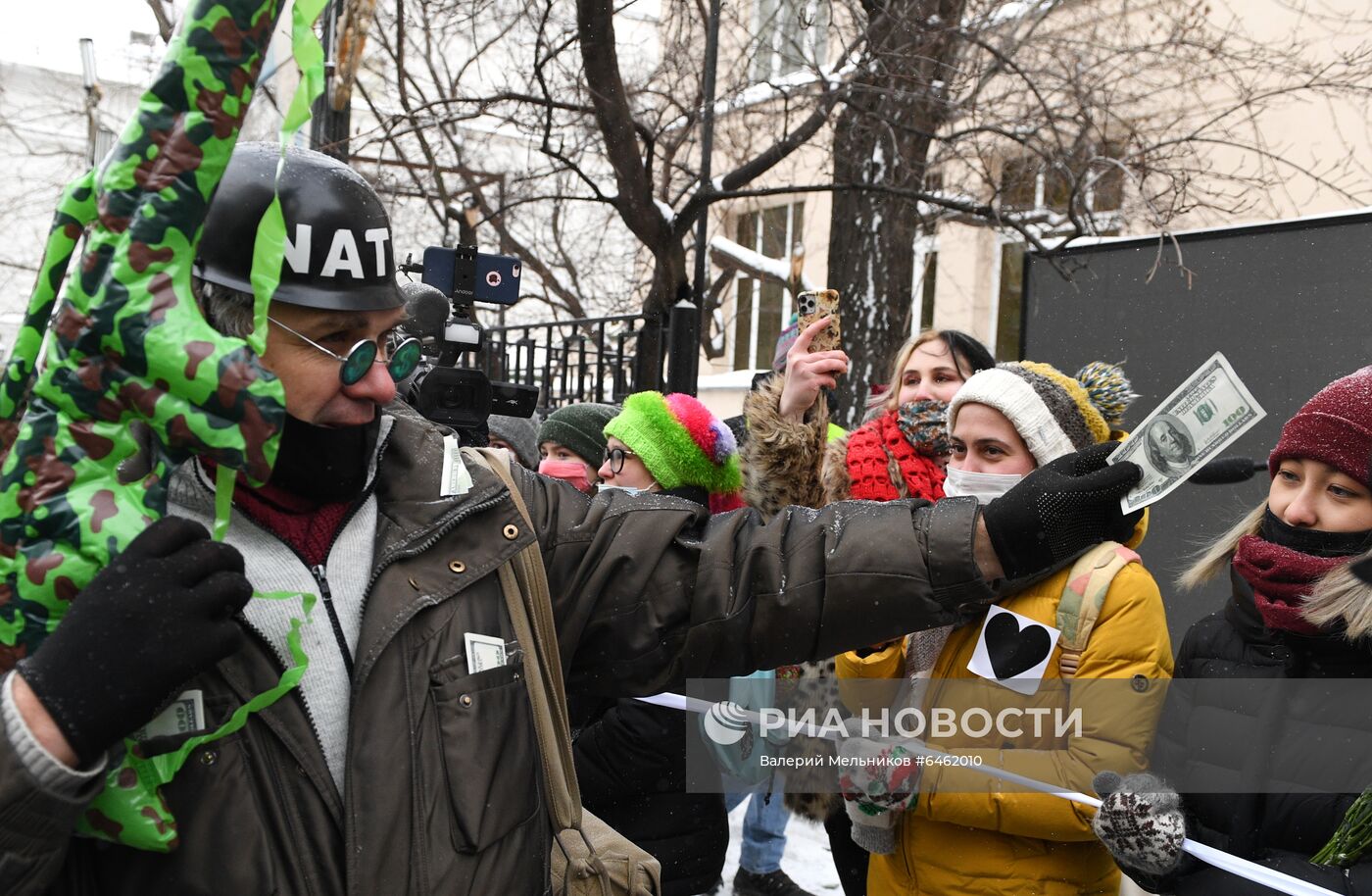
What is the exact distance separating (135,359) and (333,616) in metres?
0.51

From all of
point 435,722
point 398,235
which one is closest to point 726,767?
point 435,722

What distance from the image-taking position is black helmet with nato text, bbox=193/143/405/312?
172 centimetres

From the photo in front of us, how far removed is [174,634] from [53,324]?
1.41 ft

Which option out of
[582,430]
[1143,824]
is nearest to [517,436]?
[582,430]

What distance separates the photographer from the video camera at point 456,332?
3871 millimetres

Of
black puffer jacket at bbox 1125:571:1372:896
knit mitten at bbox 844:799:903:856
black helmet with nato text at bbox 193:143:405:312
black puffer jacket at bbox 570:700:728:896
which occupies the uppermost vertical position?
black helmet with nato text at bbox 193:143:405:312

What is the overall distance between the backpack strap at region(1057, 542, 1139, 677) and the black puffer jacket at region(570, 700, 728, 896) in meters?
1.23

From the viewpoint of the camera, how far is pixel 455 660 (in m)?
1.78

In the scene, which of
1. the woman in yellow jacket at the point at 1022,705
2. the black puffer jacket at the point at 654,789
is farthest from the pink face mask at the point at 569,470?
the woman in yellow jacket at the point at 1022,705

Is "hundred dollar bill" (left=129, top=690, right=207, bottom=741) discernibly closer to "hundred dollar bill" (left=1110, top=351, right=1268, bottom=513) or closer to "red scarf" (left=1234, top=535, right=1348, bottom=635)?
"hundred dollar bill" (left=1110, top=351, right=1268, bottom=513)

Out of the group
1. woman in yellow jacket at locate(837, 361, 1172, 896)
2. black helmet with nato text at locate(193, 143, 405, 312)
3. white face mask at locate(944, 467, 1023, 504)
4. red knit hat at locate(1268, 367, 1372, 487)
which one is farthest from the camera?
white face mask at locate(944, 467, 1023, 504)

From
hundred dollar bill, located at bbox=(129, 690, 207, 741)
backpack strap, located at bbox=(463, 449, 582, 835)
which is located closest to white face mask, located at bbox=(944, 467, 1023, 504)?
backpack strap, located at bbox=(463, 449, 582, 835)

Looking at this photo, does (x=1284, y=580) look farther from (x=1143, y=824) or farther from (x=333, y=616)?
(x=333, y=616)

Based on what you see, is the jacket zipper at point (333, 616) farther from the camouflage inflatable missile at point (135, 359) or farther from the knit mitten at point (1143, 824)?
the knit mitten at point (1143, 824)
